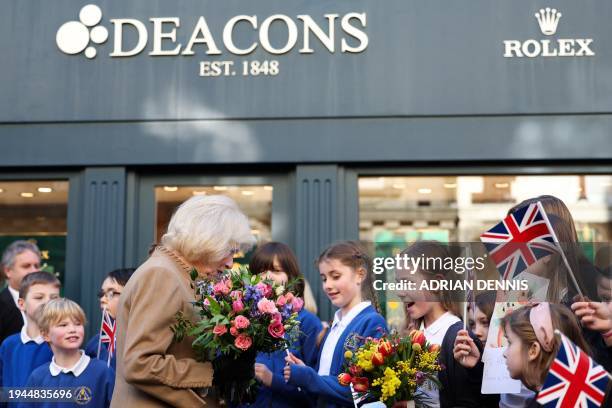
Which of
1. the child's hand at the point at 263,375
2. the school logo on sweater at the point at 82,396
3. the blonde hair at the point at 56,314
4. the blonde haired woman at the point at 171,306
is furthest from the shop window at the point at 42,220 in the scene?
the blonde haired woman at the point at 171,306

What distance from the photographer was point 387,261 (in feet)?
15.2

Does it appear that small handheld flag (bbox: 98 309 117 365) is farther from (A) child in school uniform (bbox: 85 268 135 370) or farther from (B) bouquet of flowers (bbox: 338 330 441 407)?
(B) bouquet of flowers (bbox: 338 330 441 407)

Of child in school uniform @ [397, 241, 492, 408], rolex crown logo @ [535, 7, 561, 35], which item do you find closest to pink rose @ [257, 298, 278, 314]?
child in school uniform @ [397, 241, 492, 408]

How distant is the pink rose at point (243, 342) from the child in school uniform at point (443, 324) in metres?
1.19

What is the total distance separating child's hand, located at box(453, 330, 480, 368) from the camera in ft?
14.6

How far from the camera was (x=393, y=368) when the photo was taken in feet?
13.6

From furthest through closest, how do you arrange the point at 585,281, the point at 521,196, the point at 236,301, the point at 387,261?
the point at 521,196, the point at 387,261, the point at 585,281, the point at 236,301

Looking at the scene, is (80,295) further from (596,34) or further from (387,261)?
(596,34)

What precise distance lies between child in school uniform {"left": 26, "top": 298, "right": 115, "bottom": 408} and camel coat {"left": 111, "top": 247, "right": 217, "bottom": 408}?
58.4 inches

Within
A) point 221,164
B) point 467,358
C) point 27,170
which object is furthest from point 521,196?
point 27,170

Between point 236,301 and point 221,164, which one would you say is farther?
point 221,164

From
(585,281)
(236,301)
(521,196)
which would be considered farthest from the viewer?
(521,196)

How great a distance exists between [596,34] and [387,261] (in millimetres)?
3930

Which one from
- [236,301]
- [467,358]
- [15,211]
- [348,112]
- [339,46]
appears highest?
[339,46]
